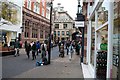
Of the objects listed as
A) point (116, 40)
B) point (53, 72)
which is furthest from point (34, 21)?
point (116, 40)

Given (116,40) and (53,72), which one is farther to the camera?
(53,72)

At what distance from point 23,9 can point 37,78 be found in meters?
35.3

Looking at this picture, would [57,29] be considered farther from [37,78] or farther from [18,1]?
[37,78]

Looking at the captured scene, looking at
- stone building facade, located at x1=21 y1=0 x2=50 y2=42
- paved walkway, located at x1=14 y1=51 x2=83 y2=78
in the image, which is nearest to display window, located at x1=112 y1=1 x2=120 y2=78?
paved walkway, located at x1=14 y1=51 x2=83 y2=78

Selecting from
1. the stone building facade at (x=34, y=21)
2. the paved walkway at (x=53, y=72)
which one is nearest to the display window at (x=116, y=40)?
the paved walkway at (x=53, y=72)

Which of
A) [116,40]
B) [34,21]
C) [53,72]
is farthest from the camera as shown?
[34,21]

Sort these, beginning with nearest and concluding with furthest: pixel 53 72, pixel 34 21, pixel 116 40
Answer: pixel 116 40
pixel 53 72
pixel 34 21

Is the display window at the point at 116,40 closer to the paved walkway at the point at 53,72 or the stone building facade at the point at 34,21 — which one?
the paved walkway at the point at 53,72

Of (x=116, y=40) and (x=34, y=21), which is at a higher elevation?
(x=34, y=21)

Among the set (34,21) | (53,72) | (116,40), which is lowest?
(53,72)

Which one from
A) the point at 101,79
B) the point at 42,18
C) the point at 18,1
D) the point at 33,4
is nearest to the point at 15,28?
the point at 18,1

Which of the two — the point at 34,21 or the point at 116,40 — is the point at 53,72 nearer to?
the point at 116,40

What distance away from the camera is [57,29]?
87.1 m

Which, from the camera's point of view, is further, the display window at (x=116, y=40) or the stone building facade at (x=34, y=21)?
the stone building facade at (x=34, y=21)
